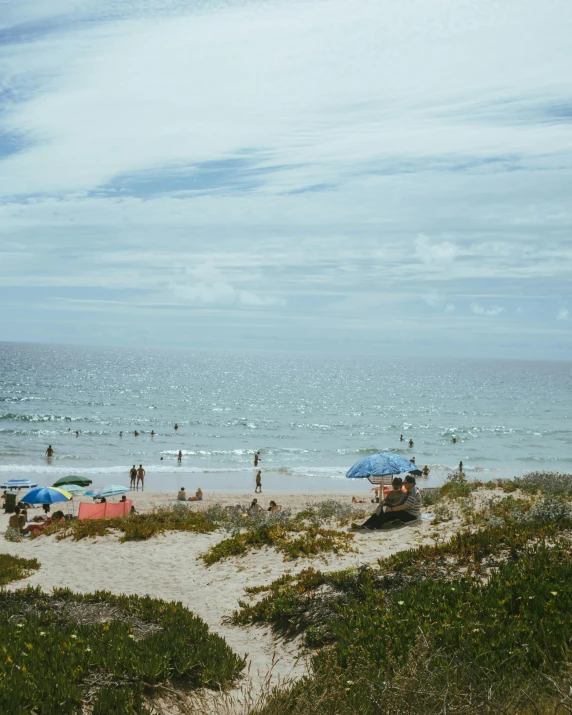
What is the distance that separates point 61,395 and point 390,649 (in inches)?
4022

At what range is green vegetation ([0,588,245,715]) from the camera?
19.5ft

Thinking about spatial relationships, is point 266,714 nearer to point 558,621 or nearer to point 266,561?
point 558,621

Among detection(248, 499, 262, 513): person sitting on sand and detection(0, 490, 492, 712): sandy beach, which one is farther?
detection(248, 499, 262, 513): person sitting on sand

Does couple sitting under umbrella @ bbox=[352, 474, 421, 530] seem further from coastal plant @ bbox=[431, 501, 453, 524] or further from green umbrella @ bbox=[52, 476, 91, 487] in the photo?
green umbrella @ bbox=[52, 476, 91, 487]

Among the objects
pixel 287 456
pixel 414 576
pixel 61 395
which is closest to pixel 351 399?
pixel 61 395

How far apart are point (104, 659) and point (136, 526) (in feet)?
36.3

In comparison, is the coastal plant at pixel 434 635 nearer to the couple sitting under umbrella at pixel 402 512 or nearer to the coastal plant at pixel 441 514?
the coastal plant at pixel 441 514

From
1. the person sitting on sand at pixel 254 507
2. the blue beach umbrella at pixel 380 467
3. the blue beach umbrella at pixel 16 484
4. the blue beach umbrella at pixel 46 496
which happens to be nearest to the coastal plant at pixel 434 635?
the blue beach umbrella at pixel 380 467

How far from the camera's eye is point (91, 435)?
63.3m

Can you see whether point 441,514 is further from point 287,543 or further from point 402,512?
point 287,543

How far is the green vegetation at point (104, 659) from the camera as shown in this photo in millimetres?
5949

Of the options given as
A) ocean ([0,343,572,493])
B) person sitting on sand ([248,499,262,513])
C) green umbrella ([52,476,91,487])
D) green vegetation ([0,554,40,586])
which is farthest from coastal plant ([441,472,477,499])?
ocean ([0,343,572,493])

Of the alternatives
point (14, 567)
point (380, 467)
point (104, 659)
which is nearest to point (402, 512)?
point (380, 467)

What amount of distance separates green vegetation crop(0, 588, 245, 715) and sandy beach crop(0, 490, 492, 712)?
1.30 metres
